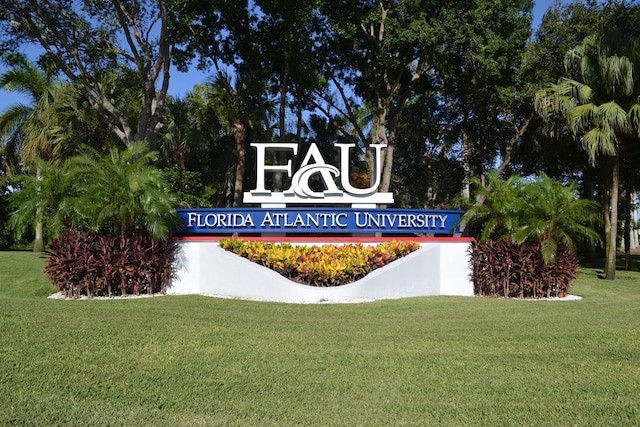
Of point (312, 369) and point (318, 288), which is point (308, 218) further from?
point (312, 369)

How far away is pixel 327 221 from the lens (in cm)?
1878

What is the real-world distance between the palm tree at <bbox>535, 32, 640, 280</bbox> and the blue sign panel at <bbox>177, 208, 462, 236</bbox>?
5976 mm

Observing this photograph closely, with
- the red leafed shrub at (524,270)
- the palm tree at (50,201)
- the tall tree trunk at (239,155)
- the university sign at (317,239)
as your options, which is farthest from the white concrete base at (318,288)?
the tall tree trunk at (239,155)

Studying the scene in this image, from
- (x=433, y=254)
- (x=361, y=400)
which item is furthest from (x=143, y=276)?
(x=361, y=400)

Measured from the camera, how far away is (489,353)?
8469 millimetres

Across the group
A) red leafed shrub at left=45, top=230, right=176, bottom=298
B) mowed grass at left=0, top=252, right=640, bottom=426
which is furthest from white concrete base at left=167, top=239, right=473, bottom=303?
mowed grass at left=0, top=252, right=640, bottom=426

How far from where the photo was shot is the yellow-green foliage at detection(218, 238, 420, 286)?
16.6 metres

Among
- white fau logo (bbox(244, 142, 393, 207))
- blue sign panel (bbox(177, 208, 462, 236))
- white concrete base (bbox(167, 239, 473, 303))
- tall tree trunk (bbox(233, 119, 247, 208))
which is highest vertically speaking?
tall tree trunk (bbox(233, 119, 247, 208))

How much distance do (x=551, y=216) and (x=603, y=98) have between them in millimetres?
6711

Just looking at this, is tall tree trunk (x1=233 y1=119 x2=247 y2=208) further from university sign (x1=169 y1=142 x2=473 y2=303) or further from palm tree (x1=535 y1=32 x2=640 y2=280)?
palm tree (x1=535 y1=32 x2=640 y2=280)

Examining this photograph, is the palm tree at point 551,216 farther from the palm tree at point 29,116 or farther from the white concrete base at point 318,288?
the palm tree at point 29,116

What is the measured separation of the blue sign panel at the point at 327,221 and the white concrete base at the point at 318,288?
985 millimetres

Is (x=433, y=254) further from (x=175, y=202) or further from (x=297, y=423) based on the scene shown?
(x=297, y=423)

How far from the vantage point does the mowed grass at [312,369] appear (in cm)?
604
